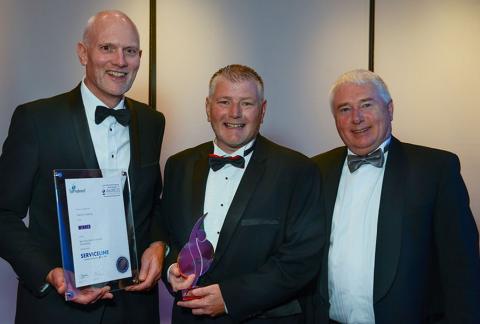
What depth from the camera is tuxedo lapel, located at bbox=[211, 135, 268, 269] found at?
221cm

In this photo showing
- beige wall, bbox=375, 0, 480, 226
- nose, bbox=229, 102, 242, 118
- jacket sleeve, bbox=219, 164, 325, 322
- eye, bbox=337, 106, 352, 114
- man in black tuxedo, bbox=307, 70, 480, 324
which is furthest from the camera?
beige wall, bbox=375, 0, 480, 226

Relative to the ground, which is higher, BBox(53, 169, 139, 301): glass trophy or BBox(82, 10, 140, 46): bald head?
BBox(82, 10, 140, 46): bald head

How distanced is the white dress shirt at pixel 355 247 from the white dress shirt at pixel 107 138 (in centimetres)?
111

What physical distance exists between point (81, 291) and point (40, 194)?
21.4 inches

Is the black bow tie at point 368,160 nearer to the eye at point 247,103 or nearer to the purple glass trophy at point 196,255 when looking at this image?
the eye at point 247,103

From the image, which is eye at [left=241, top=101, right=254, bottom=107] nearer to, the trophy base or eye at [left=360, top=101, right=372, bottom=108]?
eye at [left=360, top=101, right=372, bottom=108]

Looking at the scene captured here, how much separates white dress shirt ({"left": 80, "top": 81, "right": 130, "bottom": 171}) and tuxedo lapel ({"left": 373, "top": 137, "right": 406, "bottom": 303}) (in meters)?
1.25

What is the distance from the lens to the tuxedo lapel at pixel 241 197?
2.21 metres

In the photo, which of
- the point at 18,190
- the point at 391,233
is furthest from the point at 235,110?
the point at 18,190

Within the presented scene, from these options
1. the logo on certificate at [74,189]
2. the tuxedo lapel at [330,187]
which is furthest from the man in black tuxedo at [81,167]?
the tuxedo lapel at [330,187]

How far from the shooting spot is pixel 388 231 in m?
2.31

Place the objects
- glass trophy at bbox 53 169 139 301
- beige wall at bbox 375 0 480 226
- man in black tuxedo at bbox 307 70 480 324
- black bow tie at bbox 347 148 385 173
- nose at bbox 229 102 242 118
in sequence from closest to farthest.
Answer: glass trophy at bbox 53 169 139 301, man in black tuxedo at bbox 307 70 480 324, nose at bbox 229 102 242 118, black bow tie at bbox 347 148 385 173, beige wall at bbox 375 0 480 226

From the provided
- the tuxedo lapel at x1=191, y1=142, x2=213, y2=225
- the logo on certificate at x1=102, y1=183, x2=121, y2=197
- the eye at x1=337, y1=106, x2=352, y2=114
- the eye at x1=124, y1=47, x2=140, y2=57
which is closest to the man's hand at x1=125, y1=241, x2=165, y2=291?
the tuxedo lapel at x1=191, y1=142, x2=213, y2=225

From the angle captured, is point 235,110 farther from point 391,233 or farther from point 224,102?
point 391,233
